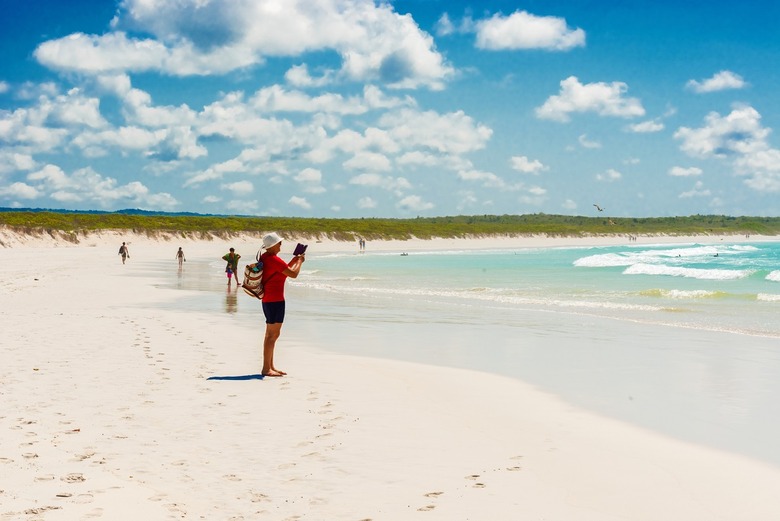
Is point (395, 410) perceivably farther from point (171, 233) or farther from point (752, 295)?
point (171, 233)

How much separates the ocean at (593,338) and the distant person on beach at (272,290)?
5.25 feet

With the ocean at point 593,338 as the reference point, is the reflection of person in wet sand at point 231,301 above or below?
below

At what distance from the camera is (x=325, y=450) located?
263 inches

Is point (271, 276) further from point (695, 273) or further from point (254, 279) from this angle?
point (695, 273)

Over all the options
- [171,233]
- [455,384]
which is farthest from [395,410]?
[171,233]

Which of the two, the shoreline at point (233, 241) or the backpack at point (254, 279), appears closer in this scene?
the backpack at point (254, 279)

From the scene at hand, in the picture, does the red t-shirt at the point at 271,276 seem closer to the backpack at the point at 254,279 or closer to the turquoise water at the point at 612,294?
the backpack at the point at 254,279

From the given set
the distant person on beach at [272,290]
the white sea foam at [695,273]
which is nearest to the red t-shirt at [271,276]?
the distant person on beach at [272,290]

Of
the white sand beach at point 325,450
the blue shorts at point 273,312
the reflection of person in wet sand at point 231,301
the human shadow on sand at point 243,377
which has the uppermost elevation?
the blue shorts at point 273,312

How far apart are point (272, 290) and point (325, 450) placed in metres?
4.18

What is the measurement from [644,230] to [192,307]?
18138 cm

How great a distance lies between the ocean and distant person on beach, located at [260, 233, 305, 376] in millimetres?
1600

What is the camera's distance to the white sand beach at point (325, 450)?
5.30 meters

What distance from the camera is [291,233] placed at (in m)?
107
